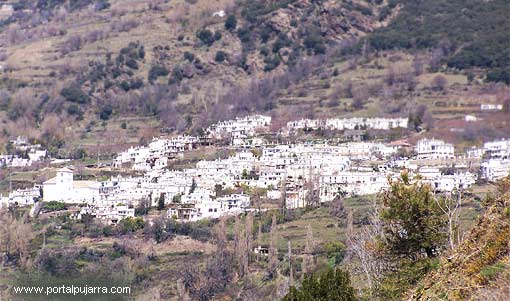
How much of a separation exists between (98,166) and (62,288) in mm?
15011

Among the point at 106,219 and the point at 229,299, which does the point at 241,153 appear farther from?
the point at 229,299

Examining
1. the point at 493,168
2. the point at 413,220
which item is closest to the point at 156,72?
the point at 493,168

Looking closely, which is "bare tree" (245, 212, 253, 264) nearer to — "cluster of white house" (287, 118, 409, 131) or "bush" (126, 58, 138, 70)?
"cluster of white house" (287, 118, 409, 131)

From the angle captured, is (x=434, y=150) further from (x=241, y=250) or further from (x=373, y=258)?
(x=373, y=258)

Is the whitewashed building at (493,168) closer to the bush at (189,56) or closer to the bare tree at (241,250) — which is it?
the bare tree at (241,250)

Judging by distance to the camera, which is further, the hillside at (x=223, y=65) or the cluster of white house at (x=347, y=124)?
the hillside at (x=223, y=65)

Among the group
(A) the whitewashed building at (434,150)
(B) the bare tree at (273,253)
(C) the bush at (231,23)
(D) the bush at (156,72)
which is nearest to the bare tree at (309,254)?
(B) the bare tree at (273,253)

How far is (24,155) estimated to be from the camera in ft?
153

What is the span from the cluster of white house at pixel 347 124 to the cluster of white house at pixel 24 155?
9499 millimetres

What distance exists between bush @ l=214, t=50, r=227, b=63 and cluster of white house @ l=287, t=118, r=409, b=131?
43.1ft

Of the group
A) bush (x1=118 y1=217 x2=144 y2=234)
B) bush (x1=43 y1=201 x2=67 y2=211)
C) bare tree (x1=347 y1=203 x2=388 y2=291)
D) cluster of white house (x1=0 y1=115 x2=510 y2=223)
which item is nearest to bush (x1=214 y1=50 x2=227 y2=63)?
cluster of white house (x1=0 y1=115 x2=510 y2=223)

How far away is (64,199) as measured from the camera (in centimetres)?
3956

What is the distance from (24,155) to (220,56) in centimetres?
1559

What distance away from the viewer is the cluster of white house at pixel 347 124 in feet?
153
